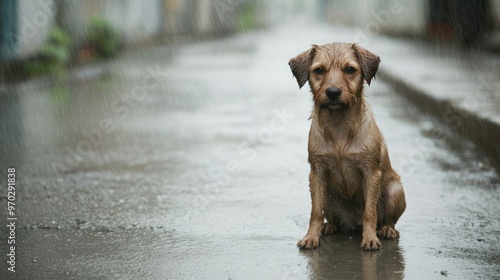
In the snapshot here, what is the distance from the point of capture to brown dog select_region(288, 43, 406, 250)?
16.4 feet

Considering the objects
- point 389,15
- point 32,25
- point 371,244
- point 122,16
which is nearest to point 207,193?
point 371,244

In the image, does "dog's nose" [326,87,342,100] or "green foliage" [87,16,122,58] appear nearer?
"dog's nose" [326,87,342,100]

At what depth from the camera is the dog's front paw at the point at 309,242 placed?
514 cm

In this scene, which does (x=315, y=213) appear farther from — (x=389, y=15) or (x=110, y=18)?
(x=389, y=15)

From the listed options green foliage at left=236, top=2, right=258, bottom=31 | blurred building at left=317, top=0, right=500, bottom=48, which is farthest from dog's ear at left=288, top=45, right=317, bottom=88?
green foliage at left=236, top=2, right=258, bottom=31

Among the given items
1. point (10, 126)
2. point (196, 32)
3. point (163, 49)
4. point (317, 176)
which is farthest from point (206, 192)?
point (196, 32)

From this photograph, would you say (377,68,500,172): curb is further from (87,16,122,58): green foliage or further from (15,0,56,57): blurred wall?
(87,16,122,58): green foliage

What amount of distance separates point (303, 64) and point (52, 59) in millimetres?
14263

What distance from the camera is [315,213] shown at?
5.21 meters

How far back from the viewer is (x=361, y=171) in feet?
17.2

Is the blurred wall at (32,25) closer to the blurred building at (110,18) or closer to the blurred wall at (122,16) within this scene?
the blurred building at (110,18)

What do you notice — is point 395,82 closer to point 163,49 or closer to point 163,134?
point 163,134

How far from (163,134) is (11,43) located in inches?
346

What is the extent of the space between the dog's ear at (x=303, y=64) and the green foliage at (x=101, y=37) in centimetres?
1919
